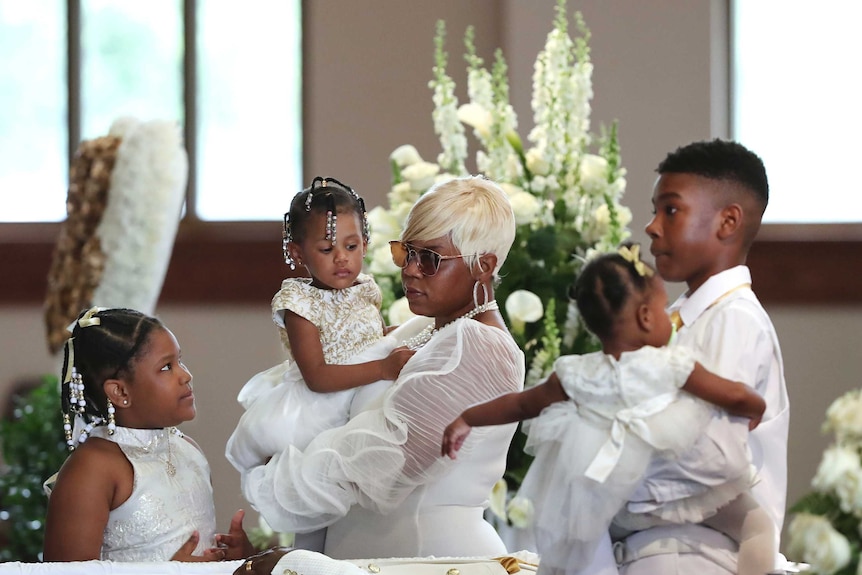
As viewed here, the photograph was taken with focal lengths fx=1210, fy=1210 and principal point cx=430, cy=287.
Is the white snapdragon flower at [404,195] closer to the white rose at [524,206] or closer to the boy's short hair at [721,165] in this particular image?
the white rose at [524,206]

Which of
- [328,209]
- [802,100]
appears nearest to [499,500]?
[328,209]

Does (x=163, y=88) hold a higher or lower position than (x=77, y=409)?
higher

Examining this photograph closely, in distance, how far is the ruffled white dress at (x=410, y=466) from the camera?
2.41 meters

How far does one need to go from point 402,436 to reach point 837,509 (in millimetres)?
970

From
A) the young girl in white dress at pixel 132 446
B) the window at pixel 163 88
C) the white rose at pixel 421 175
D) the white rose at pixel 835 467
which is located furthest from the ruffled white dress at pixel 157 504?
the window at pixel 163 88

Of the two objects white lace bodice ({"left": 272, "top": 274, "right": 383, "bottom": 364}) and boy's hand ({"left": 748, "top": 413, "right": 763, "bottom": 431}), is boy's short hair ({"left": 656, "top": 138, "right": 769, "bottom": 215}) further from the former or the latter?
white lace bodice ({"left": 272, "top": 274, "right": 383, "bottom": 364})

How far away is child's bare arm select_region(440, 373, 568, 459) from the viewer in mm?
1880

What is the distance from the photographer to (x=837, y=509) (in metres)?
1.65

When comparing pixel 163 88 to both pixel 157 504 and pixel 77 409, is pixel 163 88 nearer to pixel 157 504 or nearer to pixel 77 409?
pixel 77 409

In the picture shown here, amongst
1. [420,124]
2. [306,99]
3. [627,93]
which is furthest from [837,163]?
[306,99]

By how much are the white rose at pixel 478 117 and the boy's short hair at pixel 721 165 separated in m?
1.58

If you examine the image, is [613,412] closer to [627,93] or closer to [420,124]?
[627,93]

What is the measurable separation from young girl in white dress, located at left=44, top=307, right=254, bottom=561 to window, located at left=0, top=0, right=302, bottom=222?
150 inches

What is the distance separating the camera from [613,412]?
1.85m
